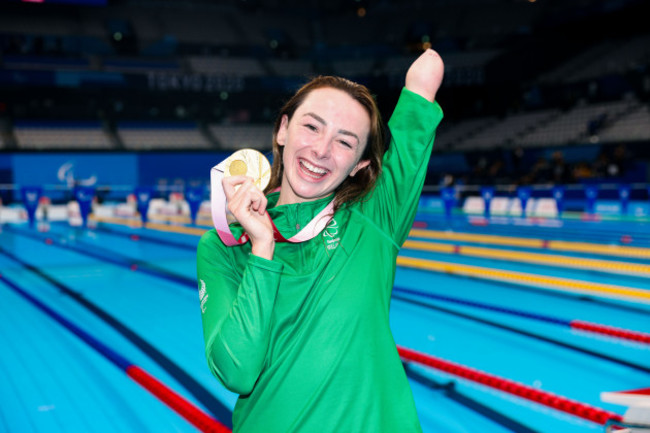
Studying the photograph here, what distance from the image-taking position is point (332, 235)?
1221mm

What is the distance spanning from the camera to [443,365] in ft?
11.5

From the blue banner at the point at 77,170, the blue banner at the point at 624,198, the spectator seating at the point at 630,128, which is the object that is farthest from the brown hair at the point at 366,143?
the blue banner at the point at 77,170

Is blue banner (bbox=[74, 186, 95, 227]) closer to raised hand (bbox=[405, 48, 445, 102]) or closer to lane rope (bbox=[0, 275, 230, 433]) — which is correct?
lane rope (bbox=[0, 275, 230, 433])

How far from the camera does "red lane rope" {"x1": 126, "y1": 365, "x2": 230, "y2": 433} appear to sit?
2713mm

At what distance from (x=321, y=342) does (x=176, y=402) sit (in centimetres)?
211

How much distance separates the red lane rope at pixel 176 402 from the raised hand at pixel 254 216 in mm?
1821

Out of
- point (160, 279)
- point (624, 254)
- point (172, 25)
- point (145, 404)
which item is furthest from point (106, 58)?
point (145, 404)

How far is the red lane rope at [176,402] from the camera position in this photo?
2.71m

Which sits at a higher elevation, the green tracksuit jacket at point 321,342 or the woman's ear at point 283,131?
the woman's ear at point 283,131

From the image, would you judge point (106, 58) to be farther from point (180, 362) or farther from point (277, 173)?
point (277, 173)

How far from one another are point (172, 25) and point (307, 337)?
3044cm

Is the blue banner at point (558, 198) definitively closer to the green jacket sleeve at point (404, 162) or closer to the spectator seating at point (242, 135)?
the green jacket sleeve at point (404, 162)

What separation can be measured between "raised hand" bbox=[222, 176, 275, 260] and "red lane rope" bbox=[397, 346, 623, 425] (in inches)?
76.9

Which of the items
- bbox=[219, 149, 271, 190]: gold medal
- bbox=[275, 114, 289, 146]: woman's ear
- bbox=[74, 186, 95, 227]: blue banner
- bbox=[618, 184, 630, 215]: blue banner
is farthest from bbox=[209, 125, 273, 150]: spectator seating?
bbox=[219, 149, 271, 190]: gold medal
